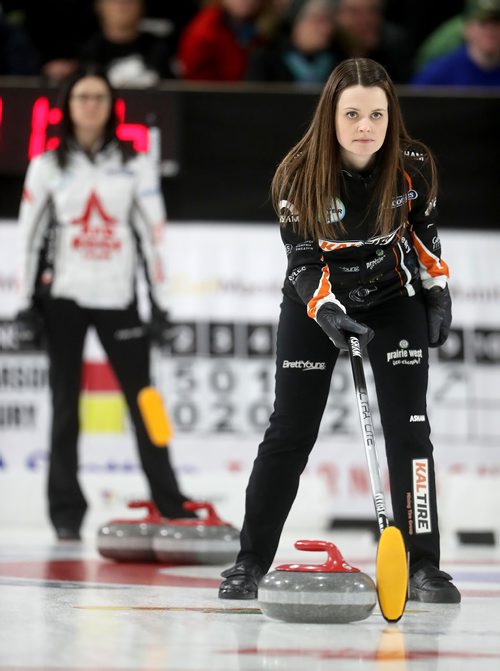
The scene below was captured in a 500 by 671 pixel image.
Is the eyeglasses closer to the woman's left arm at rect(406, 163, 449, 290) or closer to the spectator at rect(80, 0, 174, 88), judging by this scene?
the spectator at rect(80, 0, 174, 88)

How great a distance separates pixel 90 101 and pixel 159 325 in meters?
1.06

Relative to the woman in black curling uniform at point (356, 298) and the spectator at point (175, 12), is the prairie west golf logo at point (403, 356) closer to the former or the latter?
the woman in black curling uniform at point (356, 298)

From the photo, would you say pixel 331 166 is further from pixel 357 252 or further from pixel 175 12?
pixel 175 12

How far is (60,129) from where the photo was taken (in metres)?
6.11

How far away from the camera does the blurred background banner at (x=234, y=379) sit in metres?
7.70

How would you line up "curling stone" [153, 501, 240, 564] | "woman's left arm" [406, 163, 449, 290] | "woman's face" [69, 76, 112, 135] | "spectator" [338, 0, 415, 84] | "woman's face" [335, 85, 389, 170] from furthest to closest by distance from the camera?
"spectator" [338, 0, 415, 84]
"woman's face" [69, 76, 112, 135]
"curling stone" [153, 501, 240, 564]
"woman's left arm" [406, 163, 449, 290]
"woman's face" [335, 85, 389, 170]

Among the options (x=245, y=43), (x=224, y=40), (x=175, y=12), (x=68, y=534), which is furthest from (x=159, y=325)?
(x=175, y=12)

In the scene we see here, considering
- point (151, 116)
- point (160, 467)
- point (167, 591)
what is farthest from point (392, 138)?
point (151, 116)

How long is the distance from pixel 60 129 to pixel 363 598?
365 cm

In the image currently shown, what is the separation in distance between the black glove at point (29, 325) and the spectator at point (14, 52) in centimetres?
280

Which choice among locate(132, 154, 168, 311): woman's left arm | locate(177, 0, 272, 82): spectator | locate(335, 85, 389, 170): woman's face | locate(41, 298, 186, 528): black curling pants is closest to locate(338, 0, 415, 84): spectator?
locate(177, 0, 272, 82): spectator

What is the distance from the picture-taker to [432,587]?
11.5ft

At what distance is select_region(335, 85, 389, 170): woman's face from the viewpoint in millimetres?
3453

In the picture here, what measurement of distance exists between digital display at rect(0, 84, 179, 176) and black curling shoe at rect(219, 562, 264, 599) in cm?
434
